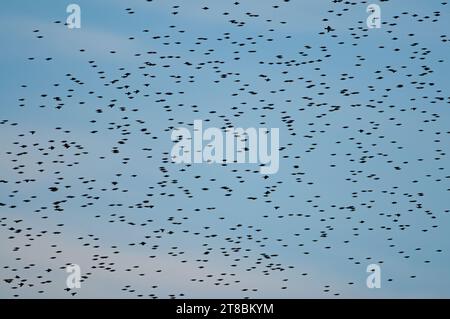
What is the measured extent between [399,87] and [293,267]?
17.6ft

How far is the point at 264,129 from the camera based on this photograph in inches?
801
